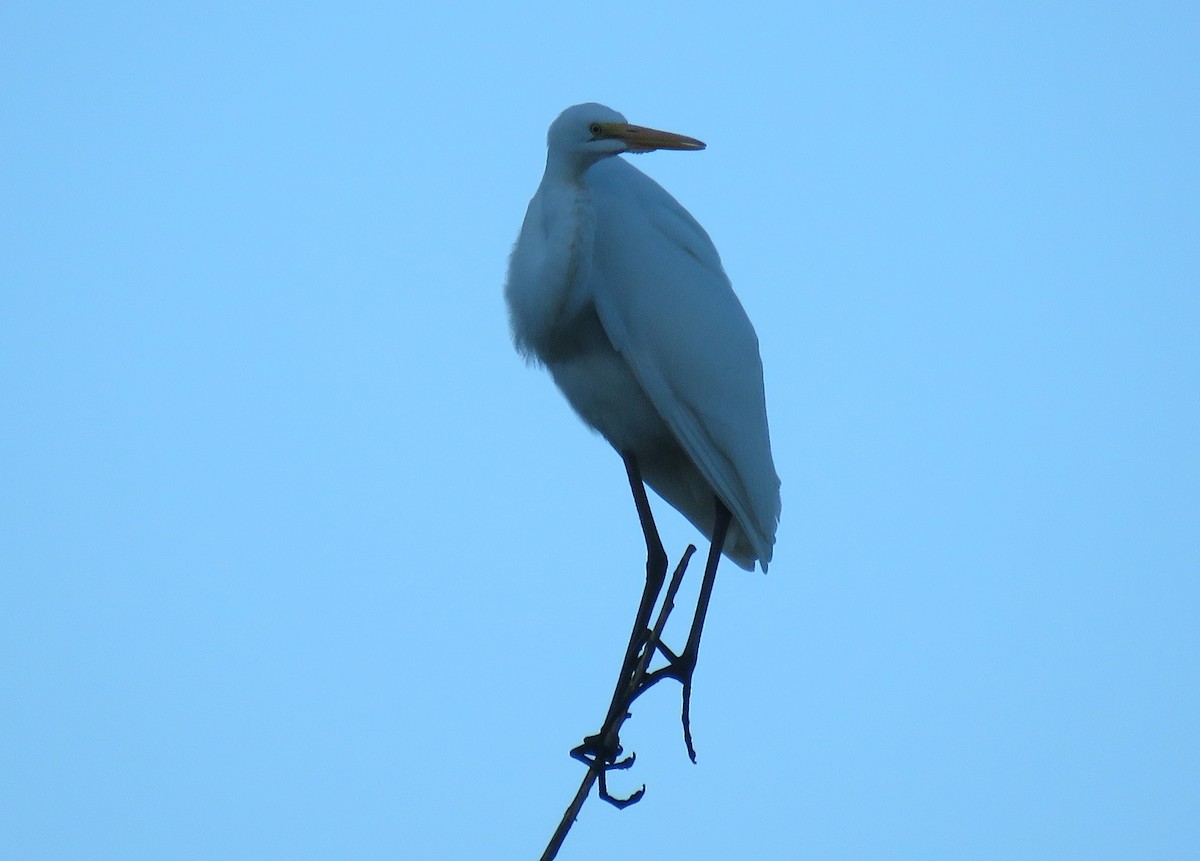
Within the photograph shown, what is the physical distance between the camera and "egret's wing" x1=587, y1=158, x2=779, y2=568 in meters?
4.82

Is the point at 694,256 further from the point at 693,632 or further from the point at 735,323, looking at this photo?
the point at 693,632

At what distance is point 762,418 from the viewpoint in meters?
5.25

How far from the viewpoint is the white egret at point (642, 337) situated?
15.2ft

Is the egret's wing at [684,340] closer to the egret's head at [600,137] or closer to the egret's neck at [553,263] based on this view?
the egret's neck at [553,263]

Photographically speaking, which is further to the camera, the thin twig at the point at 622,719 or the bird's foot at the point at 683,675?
the bird's foot at the point at 683,675

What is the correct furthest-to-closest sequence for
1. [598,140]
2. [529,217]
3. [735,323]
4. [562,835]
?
[735,323]
[529,217]
[598,140]
[562,835]

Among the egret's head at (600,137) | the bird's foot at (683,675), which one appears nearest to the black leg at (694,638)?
the bird's foot at (683,675)

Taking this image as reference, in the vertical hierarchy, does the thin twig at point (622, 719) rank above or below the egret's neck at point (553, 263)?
below

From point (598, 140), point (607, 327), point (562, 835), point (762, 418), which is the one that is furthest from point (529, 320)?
point (562, 835)

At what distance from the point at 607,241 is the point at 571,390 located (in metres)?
0.54

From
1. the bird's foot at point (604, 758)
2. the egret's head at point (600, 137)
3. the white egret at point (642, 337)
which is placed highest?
the egret's head at point (600, 137)

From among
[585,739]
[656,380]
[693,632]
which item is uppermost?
[656,380]

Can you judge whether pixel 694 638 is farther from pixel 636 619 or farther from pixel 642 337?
pixel 642 337

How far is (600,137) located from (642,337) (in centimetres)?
70
